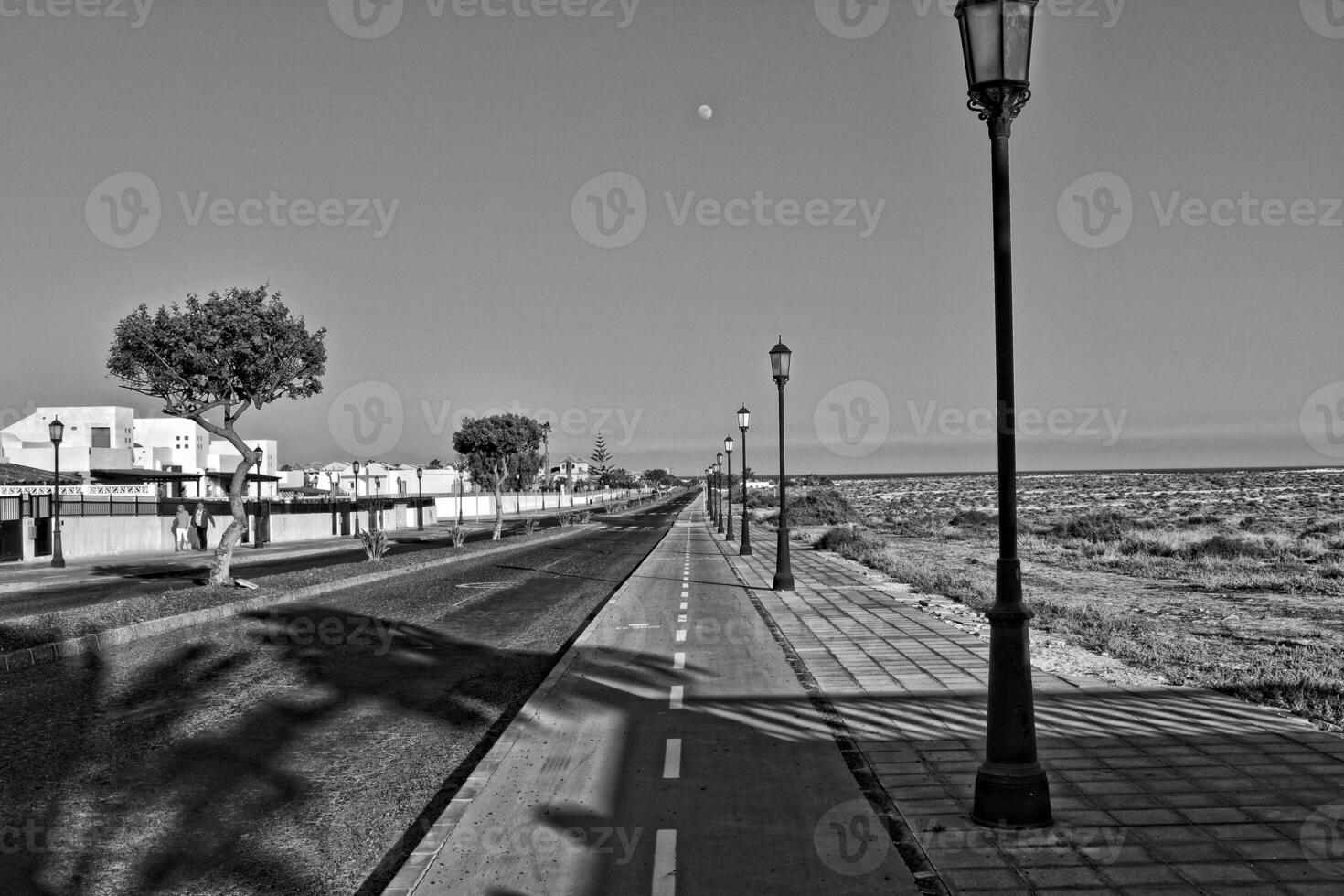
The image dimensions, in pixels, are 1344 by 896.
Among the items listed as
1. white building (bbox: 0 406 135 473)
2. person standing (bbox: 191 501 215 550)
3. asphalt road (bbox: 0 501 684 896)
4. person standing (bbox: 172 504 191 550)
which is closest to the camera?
asphalt road (bbox: 0 501 684 896)

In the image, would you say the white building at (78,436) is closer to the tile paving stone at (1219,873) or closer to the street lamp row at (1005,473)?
the street lamp row at (1005,473)

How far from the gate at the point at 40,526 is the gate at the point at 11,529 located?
482 mm

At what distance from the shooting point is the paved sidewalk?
→ 4.77 m

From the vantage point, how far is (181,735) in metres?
7.91

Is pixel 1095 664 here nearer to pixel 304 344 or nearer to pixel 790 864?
pixel 790 864

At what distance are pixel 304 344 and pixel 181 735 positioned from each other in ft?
41.4

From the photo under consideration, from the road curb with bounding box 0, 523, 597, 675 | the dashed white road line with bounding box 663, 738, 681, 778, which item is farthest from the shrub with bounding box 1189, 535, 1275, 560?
the dashed white road line with bounding box 663, 738, 681, 778

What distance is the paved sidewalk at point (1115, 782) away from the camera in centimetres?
477

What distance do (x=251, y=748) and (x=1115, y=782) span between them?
19.8ft

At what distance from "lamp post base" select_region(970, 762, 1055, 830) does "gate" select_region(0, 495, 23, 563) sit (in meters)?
32.1

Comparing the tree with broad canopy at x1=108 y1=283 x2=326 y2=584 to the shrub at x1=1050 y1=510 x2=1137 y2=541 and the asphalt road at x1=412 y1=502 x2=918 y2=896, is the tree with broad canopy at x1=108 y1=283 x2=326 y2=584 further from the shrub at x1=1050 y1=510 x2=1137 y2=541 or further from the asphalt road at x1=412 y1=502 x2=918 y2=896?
the shrub at x1=1050 y1=510 x2=1137 y2=541

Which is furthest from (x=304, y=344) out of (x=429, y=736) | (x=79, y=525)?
(x=79, y=525)

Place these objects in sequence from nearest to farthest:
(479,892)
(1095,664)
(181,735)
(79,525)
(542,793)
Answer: (479,892)
(542,793)
(181,735)
(1095,664)
(79,525)

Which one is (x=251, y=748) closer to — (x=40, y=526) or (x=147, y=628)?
(x=147, y=628)
